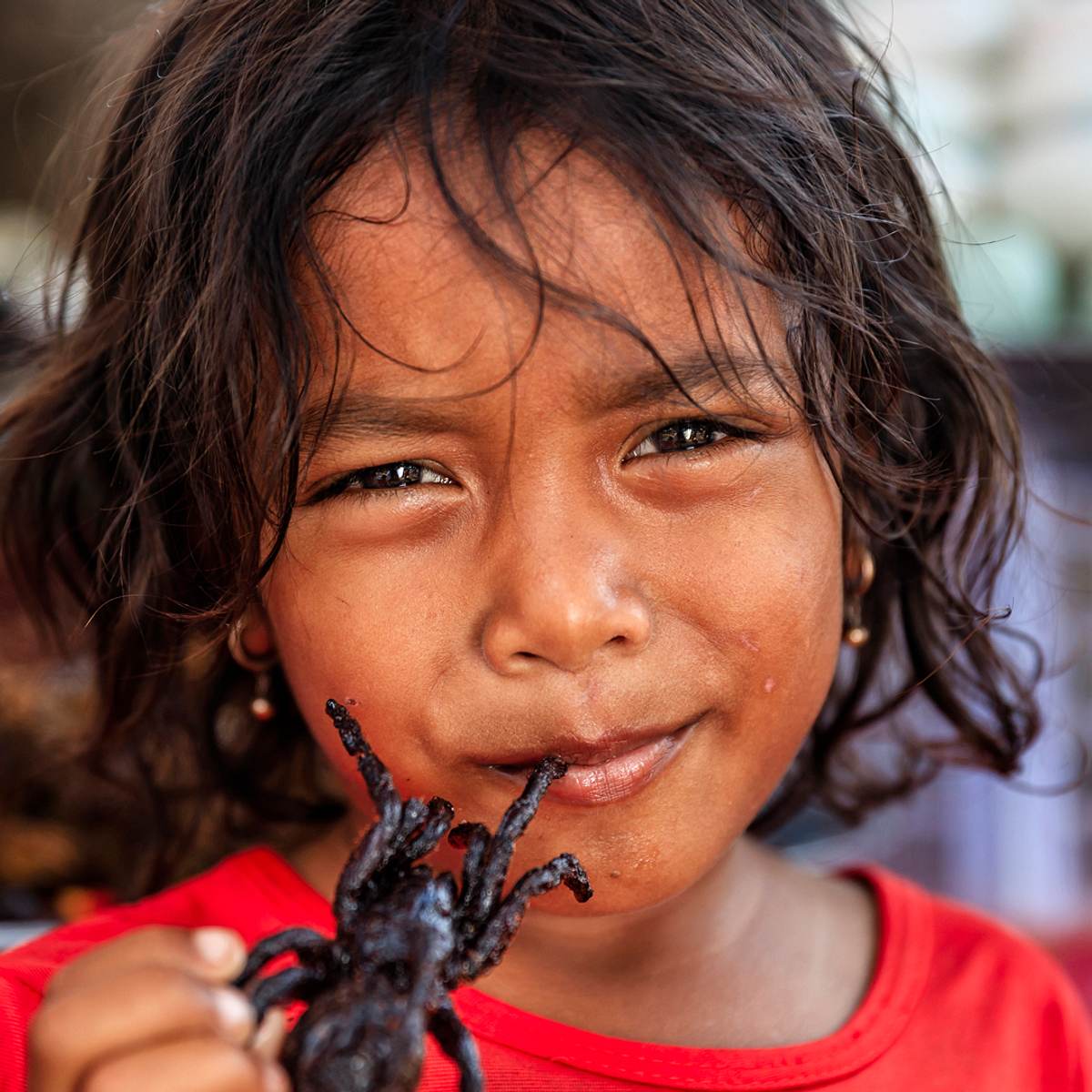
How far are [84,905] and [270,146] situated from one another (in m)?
1.39

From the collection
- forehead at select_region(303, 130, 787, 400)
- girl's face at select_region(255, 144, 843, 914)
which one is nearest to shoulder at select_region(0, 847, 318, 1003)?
girl's face at select_region(255, 144, 843, 914)

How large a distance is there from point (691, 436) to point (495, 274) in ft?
0.81

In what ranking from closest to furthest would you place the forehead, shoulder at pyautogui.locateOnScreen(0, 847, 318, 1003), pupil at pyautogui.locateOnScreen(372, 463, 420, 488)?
the forehead
pupil at pyautogui.locateOnScreen(372, 463, 420, 488)
shoulder at pyautogui.locateOnScreen(0, 847, 318, 1003)

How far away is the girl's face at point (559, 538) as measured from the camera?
105 centimetres

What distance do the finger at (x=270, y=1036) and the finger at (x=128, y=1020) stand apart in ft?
0.05

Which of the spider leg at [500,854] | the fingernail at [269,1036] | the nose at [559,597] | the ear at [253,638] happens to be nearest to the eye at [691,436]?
the nose at [559,597]

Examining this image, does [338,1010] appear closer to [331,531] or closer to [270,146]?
[331,531]

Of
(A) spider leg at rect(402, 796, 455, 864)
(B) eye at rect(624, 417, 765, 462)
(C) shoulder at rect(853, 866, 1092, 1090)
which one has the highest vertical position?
(B) eye at rect(624, 417, 765, 462)

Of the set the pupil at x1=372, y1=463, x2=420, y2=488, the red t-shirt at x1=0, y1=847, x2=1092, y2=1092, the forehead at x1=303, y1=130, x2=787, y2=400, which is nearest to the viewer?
the forehead at x1=303, y1=130, x2=787, y2=400

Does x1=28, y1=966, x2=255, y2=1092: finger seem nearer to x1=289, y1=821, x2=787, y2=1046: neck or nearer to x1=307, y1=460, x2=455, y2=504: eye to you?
x1=307, y1=460, x2=455, y2=504: eye

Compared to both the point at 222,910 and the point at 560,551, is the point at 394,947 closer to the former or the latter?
the point at 560,551

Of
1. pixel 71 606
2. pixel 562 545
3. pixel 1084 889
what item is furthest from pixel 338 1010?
pixel 1084 889

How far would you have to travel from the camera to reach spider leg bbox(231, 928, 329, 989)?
2.68 feet

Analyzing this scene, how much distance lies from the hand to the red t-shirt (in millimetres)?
450
